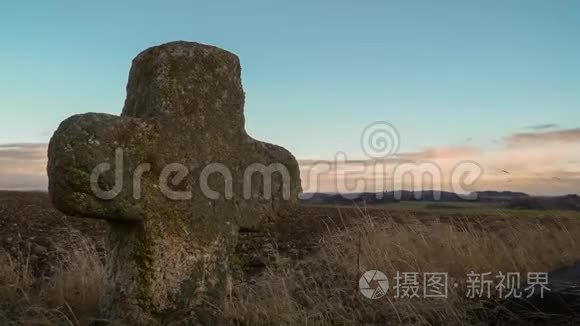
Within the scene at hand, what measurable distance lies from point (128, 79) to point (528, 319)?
154 inches

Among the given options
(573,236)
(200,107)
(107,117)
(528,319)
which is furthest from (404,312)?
(573,236)

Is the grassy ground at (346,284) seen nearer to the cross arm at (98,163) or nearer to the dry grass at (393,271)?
the dry grass at (393,271)

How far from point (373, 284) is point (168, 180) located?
2.47 m

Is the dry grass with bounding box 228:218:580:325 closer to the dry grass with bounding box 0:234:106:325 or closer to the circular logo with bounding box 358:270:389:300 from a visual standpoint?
the circular logo with bounding box 358:270:389:300

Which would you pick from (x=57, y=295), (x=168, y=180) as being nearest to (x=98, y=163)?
(x=168, y=180)

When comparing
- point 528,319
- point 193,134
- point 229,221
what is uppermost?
point 193,134

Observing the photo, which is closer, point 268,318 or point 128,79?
point 268,318

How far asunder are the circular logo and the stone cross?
1.29 metres

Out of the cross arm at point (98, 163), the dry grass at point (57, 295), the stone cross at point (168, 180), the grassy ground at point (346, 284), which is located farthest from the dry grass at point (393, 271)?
the cross arm at point (98, 163)

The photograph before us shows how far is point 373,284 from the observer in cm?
576

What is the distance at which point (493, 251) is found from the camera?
7492 millimetres

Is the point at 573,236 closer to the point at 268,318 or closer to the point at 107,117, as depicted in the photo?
the point at 268,318

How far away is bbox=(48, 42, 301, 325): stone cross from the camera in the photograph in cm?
399

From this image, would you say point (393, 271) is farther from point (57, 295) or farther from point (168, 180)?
point (57, 295)
